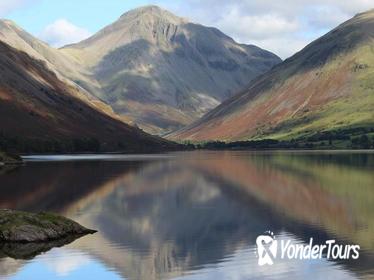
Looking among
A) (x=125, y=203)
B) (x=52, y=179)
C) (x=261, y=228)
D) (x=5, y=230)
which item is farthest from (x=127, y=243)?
(x=52, y=179)

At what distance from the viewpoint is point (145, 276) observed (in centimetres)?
5275

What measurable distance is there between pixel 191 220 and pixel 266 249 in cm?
2346

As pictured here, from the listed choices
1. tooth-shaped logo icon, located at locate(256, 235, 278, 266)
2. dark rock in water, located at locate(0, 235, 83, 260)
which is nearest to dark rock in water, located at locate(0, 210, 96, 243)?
dark rock in water, located at locate(0, 235, 83, 260)

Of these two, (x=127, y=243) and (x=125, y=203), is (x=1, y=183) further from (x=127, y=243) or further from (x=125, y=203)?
(x=127, y=243)

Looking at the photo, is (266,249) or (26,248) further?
(266,249)

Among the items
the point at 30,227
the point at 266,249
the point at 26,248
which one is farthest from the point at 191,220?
the point at 26,248

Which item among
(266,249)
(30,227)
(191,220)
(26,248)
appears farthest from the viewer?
(191,220)

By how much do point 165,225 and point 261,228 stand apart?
11557 mm

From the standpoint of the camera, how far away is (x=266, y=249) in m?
64.0

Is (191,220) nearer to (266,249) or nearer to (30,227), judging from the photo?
(266,249)

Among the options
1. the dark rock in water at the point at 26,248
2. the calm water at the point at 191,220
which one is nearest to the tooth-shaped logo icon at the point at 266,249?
the calm water at the point at 191,220

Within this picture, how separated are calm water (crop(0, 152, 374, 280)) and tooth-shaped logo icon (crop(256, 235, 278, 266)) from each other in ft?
2.79

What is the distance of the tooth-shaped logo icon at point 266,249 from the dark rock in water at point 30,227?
1873 centimetres

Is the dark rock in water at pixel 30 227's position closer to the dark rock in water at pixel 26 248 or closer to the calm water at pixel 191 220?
the dark rock in water at pixel 26 248
